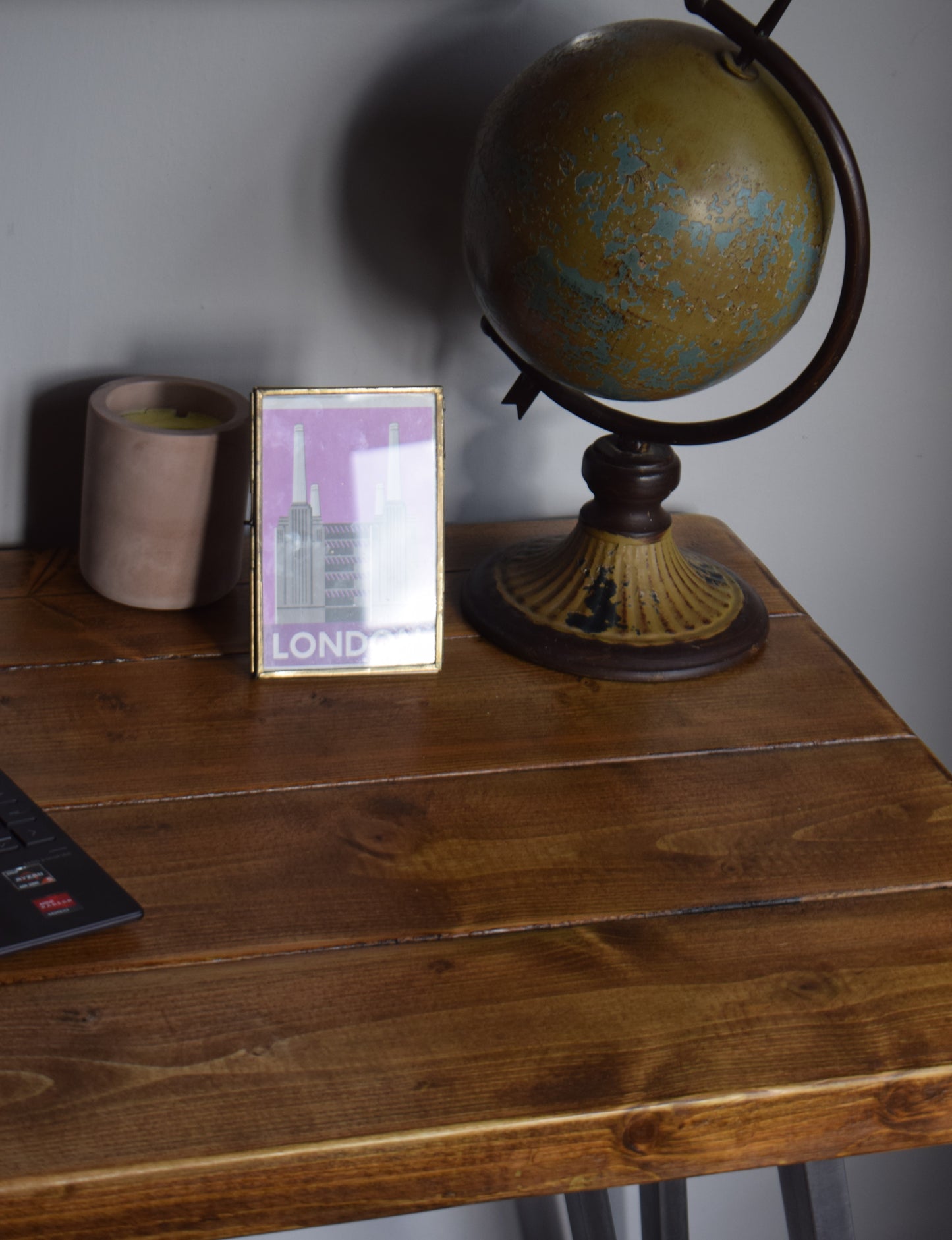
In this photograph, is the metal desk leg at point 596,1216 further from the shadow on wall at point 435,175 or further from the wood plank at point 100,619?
the shadow on wall at point 435,175

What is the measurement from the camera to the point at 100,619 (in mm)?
1024

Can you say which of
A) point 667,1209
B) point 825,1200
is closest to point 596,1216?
point 667,1209

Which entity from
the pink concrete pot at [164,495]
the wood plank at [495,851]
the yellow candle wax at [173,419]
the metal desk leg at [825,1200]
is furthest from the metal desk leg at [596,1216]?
the yellow candle wax at [173,419]

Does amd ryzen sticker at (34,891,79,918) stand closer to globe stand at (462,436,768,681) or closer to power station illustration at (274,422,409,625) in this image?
power station illustration at (274,422,409,625)

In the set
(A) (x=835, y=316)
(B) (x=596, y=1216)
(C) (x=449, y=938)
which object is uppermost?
(A) (x=835, y=316)

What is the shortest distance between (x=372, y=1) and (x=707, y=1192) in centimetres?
151

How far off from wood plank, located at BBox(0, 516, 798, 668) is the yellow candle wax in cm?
15

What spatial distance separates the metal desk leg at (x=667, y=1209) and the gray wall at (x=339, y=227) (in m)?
0.77

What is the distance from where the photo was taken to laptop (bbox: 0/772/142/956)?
26.9 inches

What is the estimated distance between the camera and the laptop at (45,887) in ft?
2.24

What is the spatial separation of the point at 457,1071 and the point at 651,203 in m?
0.57

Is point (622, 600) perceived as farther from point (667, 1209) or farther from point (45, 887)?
point (667, 1209)

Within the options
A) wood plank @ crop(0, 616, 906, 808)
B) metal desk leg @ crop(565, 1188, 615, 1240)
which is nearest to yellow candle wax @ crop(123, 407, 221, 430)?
wood plank @ crop(0, 616, 906, 808)

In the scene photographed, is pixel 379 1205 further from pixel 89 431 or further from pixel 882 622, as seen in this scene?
pixel 882 622
